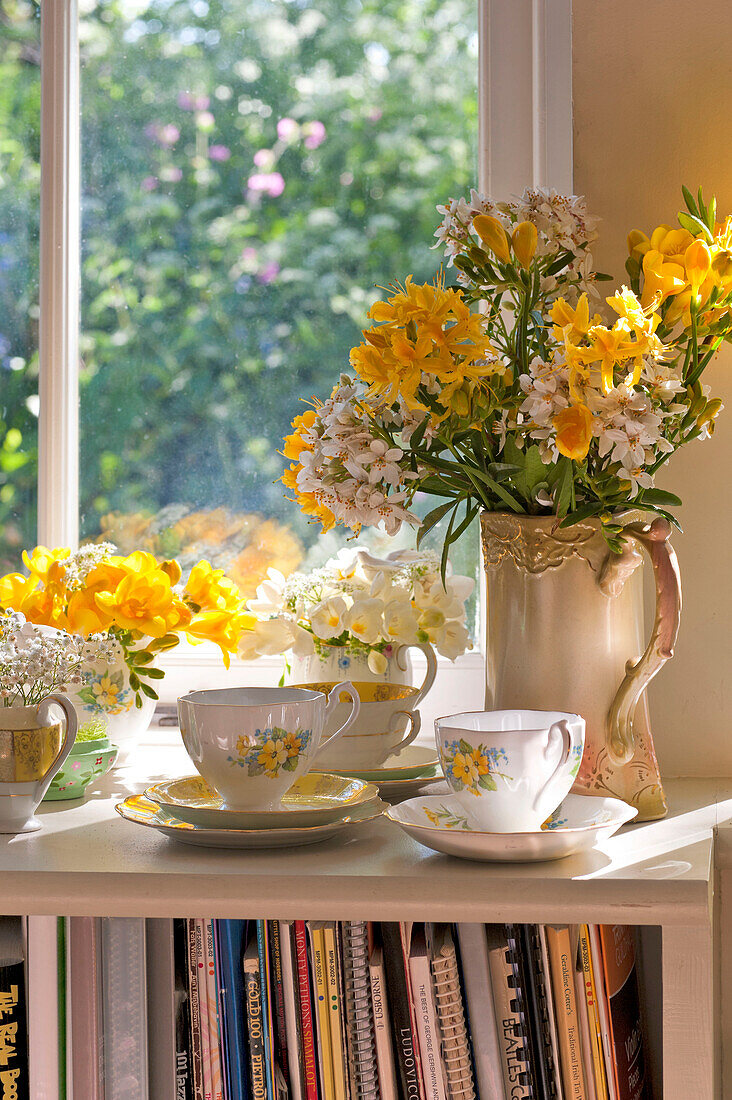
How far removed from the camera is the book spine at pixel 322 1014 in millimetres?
873

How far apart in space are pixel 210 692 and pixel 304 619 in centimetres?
22

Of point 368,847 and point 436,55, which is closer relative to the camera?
point 368,847

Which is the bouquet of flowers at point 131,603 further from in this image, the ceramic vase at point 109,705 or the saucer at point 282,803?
the saucer at point 282,803

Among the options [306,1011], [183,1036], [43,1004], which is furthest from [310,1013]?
[43,1004]

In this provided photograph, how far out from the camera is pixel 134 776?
110cm

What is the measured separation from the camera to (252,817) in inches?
32.8

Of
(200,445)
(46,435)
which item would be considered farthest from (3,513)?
(200,445)

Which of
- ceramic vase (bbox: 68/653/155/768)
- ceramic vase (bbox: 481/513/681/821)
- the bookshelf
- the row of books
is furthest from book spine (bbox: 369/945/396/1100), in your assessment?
ceramic vase (bbox: 68/653/155/768)

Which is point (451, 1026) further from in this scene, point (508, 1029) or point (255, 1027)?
point (255, 1027)

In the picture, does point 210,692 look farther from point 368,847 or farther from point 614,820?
point 614,820

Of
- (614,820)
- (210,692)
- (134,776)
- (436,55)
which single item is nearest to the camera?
(614,820)

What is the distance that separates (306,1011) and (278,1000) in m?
0.02

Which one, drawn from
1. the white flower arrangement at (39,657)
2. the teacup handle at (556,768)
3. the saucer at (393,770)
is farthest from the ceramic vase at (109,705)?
the teacup handle at (556,768)

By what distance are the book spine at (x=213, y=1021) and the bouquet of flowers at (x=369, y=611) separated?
319 mm
